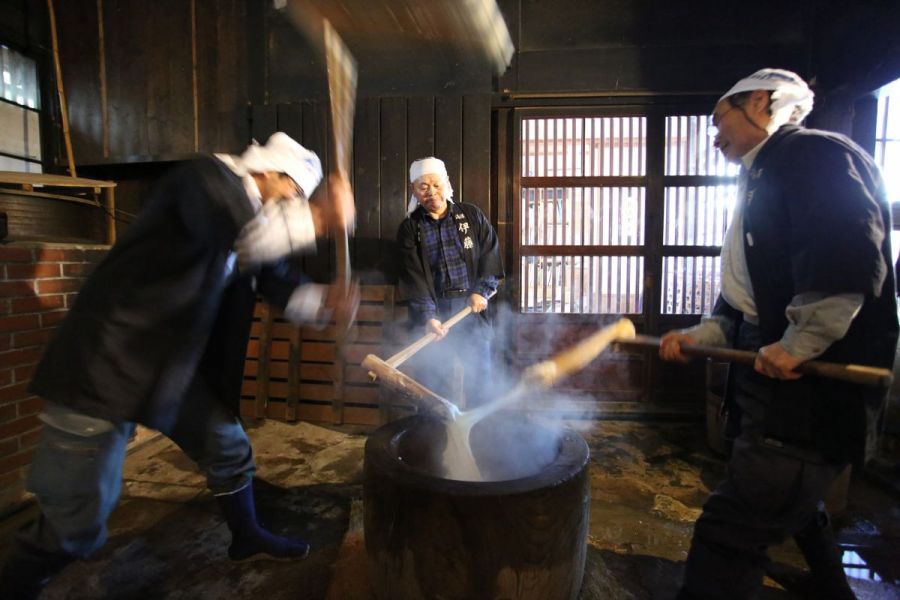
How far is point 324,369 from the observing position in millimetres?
4766

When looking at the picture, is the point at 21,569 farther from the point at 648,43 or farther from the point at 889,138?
the point at 889,138

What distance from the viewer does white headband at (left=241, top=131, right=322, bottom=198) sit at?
2.12 meters

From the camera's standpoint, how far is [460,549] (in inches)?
67.0

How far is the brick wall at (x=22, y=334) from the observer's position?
2.98 m

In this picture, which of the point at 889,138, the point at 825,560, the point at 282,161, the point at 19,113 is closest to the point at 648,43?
the point at 889,138

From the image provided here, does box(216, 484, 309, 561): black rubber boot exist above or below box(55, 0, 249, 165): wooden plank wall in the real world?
below

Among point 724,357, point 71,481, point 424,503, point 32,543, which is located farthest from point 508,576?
point 32,543

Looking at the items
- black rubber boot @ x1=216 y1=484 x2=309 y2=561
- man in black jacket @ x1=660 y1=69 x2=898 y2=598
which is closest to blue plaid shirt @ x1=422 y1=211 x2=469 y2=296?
black rubber boot @ x1=216 y1=484 x2=309 y2=561

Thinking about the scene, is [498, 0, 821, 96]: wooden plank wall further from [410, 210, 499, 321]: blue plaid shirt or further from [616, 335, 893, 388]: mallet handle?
[616, 335, 893, 388]: mallet handle

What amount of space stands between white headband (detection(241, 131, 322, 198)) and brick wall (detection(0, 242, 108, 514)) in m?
2.10

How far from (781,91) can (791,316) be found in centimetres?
95

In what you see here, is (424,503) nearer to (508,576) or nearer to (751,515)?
(508,576)

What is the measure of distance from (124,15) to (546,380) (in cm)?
568

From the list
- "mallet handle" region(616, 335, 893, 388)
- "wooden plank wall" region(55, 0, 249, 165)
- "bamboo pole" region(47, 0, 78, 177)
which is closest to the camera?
"mallet handle" region(616, 335, 893, 388)
